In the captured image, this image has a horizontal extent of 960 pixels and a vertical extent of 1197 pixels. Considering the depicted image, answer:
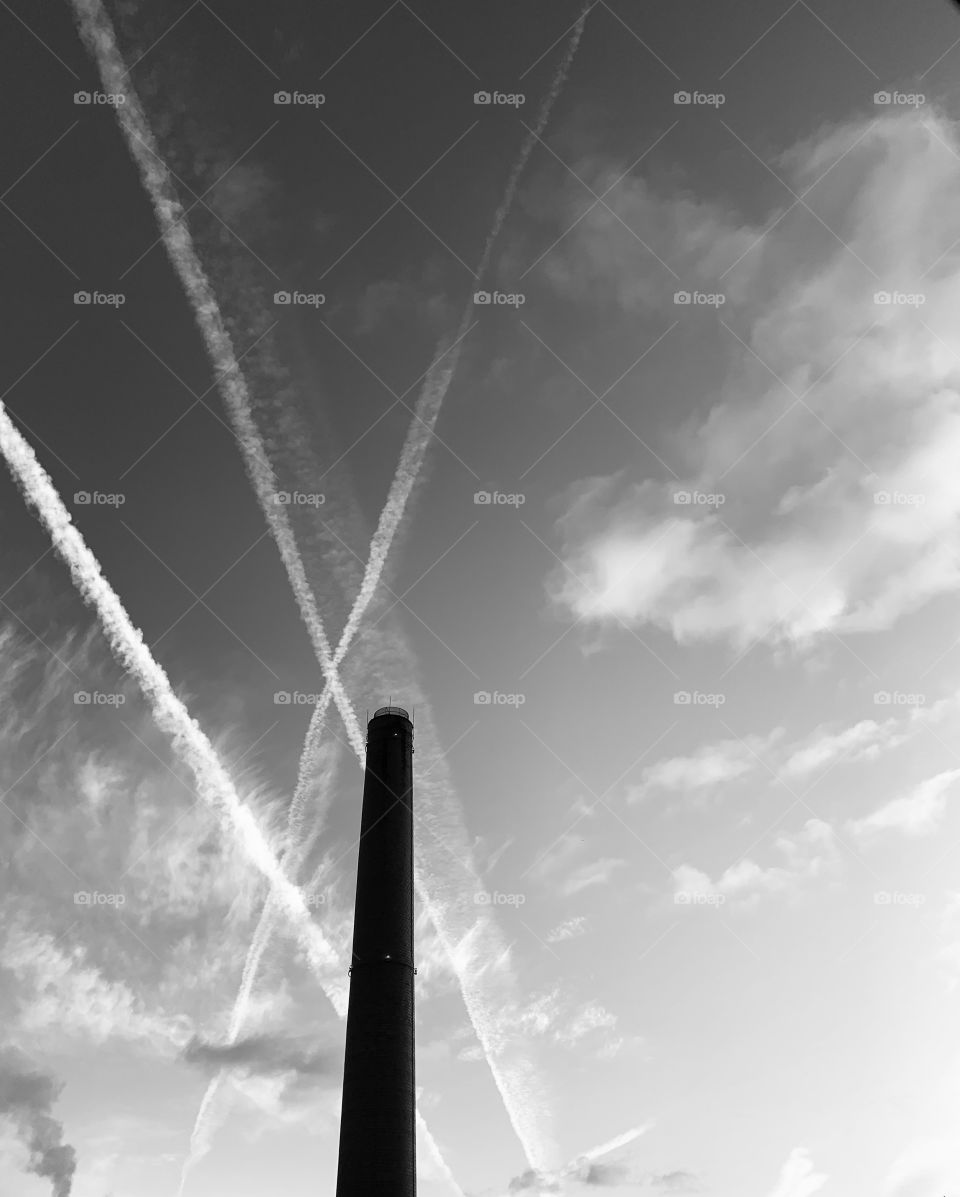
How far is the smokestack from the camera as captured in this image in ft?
71.6

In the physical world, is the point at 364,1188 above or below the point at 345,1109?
below

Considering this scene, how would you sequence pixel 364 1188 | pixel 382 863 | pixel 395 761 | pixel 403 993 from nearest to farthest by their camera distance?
pixel 364 1188, pixel 403 993, pixel 382 863, pixel 395 761

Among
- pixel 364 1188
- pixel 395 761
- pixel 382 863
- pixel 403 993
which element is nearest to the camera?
pixel 364 1188

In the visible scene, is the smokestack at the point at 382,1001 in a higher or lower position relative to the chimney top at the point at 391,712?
A: lower

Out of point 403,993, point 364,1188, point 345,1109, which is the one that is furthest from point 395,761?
point 364,1188

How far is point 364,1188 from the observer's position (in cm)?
2134

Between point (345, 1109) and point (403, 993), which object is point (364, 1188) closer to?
point (345, 1109)

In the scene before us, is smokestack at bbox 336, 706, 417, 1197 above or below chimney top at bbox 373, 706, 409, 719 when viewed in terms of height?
below

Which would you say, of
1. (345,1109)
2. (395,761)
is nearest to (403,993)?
(345,1109)

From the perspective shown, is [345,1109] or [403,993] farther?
[403,993]

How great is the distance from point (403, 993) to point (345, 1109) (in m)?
3.31

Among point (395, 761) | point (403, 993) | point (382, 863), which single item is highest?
point (395, 761)

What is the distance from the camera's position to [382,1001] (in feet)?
77.7

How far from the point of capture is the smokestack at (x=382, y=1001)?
71.6 feet
